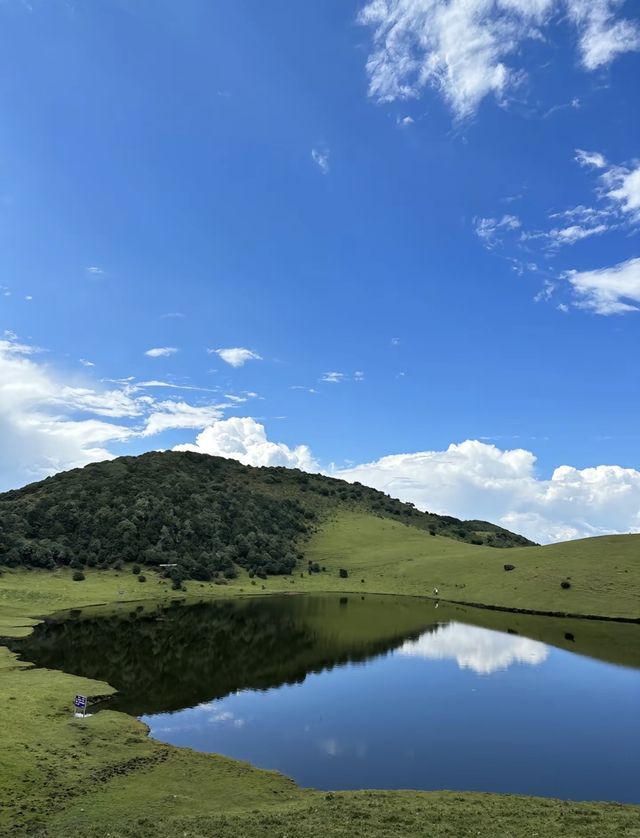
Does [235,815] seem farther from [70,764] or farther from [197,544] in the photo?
[197,544]

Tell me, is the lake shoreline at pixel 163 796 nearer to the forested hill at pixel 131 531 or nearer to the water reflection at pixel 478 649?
the water reflection at pixel 478 649

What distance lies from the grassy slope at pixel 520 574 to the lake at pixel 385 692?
39.7 feet

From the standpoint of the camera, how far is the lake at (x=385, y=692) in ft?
115

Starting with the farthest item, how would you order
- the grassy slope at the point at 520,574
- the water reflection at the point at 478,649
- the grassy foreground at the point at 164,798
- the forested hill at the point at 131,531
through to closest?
the forested hill at the point at 131,531
the grassy slope at the point at 520,574
the water reflection at the point at 478,649
the grassy foreground at the point at 164,798

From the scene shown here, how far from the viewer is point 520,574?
416 feet

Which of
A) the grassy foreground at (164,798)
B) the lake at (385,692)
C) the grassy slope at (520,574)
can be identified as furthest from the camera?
the grassy slope at (520,574)

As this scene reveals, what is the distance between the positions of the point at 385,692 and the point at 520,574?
275 ft

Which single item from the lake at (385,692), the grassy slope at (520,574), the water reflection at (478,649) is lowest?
the lake at (385,692)

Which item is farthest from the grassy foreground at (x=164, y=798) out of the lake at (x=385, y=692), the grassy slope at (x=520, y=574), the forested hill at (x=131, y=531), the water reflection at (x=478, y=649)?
the forested hill at (x=131, y=531)

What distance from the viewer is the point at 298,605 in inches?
4579

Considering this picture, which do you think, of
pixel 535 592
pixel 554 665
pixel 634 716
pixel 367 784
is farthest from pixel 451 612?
pixel 367 784

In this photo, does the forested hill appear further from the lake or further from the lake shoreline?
the lake shoreline

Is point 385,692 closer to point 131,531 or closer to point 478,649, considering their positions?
point 478,649

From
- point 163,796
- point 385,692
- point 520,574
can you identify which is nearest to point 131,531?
point 520,574
